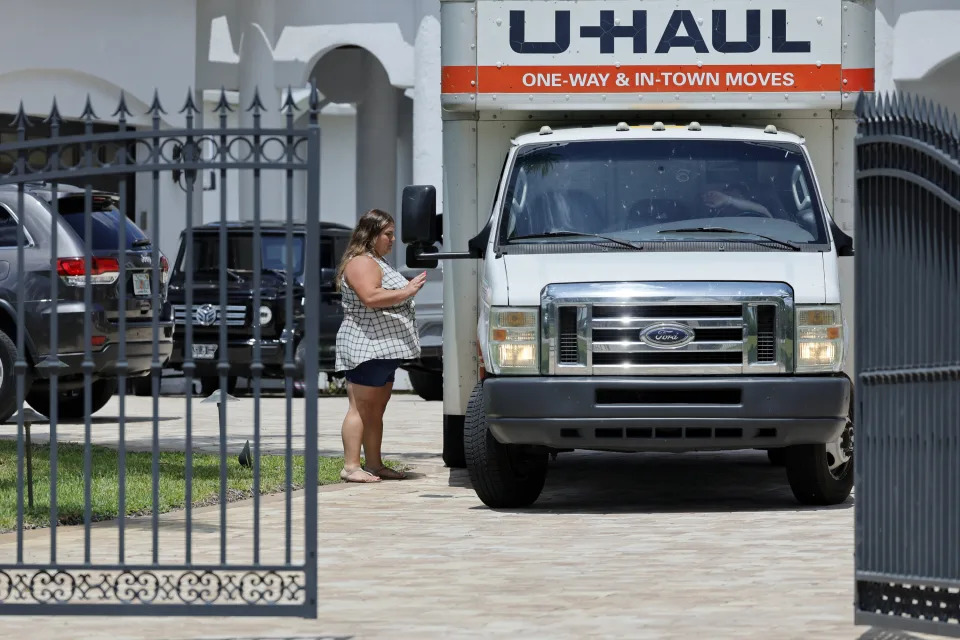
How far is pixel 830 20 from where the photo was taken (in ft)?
39.9

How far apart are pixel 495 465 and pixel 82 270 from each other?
240 inches

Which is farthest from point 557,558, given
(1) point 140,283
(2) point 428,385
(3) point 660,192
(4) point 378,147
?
(4) point 378,147

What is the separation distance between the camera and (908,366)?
7121 millimetres

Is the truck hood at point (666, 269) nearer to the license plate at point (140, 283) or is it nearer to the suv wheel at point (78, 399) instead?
the license plate at point (140, 283)

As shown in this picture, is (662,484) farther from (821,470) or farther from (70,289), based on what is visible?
(70,289)

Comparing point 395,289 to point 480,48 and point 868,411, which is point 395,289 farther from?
point 868,411

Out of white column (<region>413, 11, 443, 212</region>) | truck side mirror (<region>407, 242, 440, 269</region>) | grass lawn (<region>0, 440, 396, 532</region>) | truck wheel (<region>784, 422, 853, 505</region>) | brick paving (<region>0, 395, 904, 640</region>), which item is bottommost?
brick paving (<region>0, 395, 904, 640</region>)

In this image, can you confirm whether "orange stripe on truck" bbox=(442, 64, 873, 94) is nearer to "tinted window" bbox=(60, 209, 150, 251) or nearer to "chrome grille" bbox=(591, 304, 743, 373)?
"chrome grille" bbox=(591, 304, 743, 373)

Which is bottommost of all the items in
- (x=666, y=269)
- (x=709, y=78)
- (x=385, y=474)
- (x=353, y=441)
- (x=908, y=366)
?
(x=385, y=474)

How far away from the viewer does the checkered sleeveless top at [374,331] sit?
12844mm

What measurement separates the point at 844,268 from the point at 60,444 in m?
6.83

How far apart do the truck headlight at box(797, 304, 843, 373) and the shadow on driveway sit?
3.58 ft

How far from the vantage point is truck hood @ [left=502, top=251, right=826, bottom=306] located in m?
11.0

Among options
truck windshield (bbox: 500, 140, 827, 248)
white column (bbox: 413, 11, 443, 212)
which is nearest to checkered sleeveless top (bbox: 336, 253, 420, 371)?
truck windshield (bbox: 500, 140, 827, 248)
